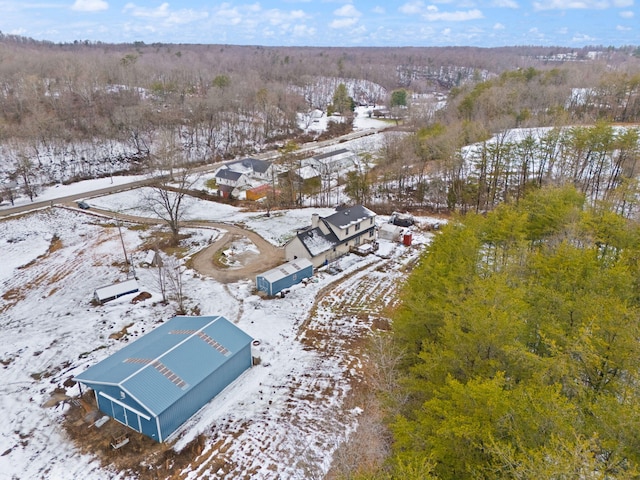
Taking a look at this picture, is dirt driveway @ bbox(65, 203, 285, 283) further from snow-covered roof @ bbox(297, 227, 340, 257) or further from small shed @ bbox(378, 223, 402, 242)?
small shed @ bbox(378, 223, 402, 242)

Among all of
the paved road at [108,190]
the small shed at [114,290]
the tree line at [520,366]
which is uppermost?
the tree line at [520,366]

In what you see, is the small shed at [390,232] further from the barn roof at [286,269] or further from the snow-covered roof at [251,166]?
the snow-covered roof at [251,166]

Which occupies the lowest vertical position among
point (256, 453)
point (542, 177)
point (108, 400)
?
point (256, 453)

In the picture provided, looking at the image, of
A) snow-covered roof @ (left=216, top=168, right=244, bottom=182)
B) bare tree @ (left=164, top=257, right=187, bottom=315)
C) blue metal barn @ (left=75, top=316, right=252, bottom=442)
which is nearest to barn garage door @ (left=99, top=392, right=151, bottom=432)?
blue metal barn @ (left=75, top=316, right=252, bottom=442)

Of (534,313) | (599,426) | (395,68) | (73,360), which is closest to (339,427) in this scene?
(534,313)

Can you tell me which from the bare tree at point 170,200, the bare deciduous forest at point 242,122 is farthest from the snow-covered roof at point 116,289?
the bare deciduous forest at point 242,122

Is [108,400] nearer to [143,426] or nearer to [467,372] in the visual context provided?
[143,426]
